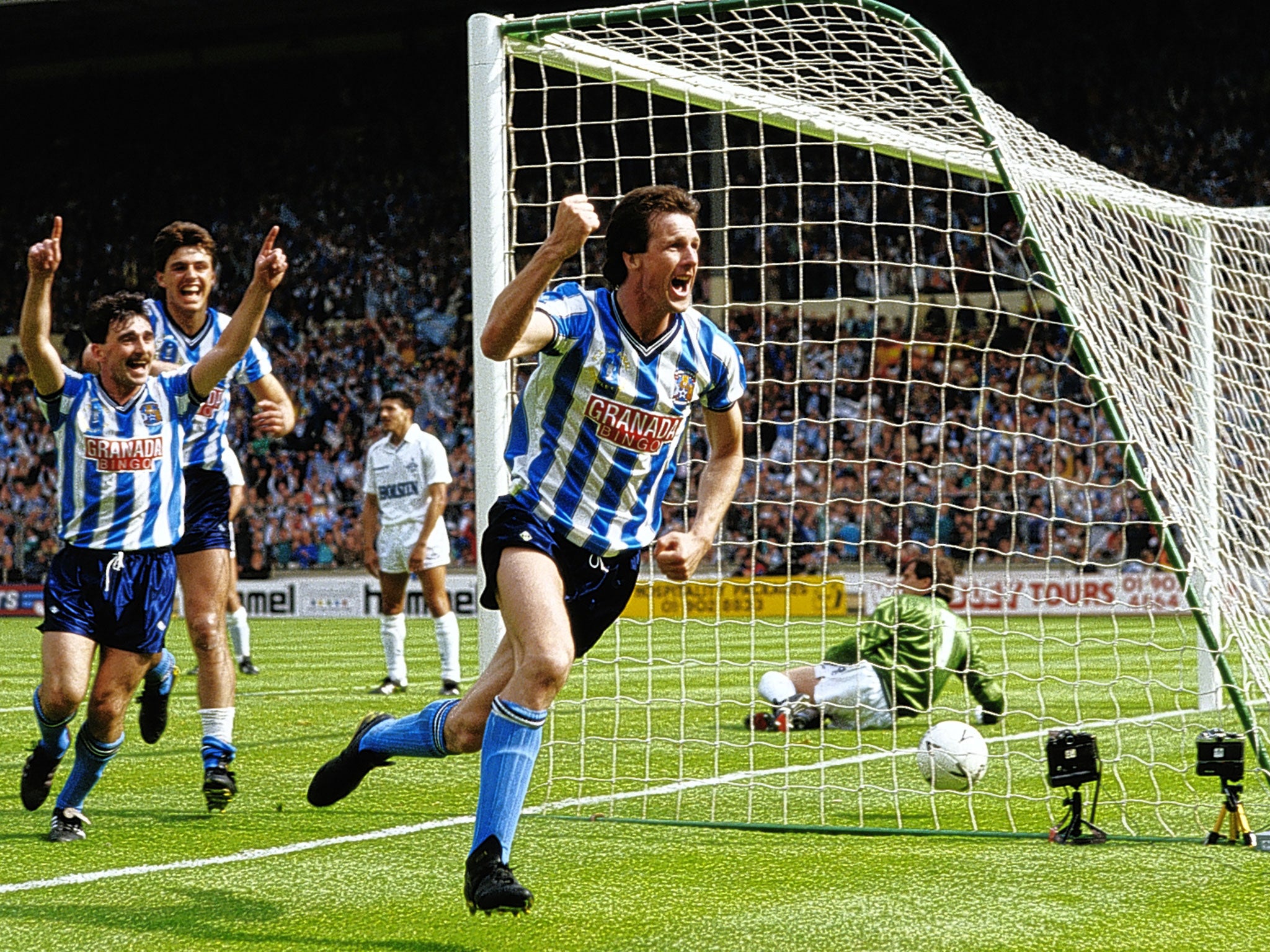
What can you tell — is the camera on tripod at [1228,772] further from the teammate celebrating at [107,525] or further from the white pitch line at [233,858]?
the teammate celebrating at [107,525]

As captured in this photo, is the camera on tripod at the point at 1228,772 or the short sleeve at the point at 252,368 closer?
the camera on tripod at the point at 1228,772

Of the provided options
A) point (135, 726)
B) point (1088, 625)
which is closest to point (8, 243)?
point (1088, 625)

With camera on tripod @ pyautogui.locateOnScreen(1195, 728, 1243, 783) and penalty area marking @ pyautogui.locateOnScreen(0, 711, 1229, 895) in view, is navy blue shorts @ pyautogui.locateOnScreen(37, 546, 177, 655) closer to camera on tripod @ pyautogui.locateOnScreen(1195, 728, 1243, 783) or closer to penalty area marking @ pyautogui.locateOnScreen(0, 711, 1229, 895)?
penalty area marking @ pyautogui.locateOnScreen(0, 711, 1229, 895)

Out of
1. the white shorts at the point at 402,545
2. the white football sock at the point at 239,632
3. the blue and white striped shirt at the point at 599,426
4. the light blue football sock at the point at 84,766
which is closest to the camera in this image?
the blue and white striped shirt at the point at 599,426

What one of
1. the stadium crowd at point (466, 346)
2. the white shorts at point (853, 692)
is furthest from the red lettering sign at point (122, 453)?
the stadium crowd at point (466, 346)

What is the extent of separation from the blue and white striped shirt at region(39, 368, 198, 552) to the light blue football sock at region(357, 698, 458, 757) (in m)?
1.22

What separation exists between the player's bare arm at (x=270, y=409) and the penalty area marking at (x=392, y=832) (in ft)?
4.62

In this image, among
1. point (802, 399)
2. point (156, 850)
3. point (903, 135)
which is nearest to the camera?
point (156, 850)

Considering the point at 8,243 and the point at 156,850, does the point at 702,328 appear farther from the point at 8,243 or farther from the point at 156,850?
the point at 8,243

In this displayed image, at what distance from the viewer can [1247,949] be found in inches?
140

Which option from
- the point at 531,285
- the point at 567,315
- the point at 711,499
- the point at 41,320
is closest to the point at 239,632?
the point at 41,320

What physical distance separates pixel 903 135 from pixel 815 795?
9.16 ft

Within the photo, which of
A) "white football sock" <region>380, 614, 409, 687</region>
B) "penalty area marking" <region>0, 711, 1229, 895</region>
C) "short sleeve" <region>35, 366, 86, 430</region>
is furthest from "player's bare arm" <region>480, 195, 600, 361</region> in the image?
"white football sock" <region>380, 614, 409, 687</region>

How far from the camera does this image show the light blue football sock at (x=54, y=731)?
526 cm
